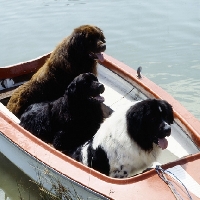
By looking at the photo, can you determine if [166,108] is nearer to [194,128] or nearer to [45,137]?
[194,128]

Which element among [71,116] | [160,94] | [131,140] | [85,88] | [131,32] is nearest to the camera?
[131,140]

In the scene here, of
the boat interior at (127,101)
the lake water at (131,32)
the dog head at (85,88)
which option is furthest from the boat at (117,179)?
the lake water at (131,32)

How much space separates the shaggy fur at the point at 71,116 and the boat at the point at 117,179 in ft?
0.72

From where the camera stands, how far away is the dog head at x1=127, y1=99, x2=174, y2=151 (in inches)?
137

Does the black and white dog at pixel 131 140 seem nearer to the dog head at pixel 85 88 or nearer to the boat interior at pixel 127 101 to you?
the boat interior at pixel 127 101

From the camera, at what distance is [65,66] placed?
4.87 meters

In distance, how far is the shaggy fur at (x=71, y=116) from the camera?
13.9 ft

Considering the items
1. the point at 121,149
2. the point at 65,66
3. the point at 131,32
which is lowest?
the point at 131,32

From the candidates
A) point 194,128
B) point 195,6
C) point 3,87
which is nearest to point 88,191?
point 194,128

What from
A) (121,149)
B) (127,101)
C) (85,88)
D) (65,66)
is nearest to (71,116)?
(85,88)

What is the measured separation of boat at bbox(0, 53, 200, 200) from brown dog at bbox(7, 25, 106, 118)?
1.06 ft

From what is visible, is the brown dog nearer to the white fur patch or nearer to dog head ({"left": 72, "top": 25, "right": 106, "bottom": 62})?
dog head ({"left": 72, "top": 25, "right": 106, "bottom": 62})

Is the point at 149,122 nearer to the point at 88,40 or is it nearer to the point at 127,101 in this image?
the point at 88,40

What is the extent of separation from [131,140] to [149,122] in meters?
0.25
